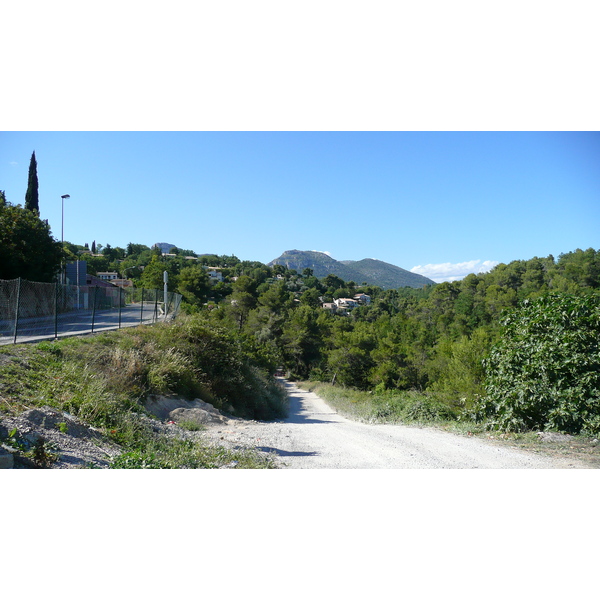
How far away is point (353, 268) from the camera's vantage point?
161m

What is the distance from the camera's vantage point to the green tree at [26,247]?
1802 centimetres

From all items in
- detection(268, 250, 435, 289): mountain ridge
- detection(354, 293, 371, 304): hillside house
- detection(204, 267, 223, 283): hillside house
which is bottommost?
detection(354, 293, 371, 304): hillside house

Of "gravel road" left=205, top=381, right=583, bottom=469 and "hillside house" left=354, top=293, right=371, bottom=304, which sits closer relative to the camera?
"gravel road" left=205, top=381, right=583, bottom=469

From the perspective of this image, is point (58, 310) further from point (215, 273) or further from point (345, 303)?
point (345, 303)

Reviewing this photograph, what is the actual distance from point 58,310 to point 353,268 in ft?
495

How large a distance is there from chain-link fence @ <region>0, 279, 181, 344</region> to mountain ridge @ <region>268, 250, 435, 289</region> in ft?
358

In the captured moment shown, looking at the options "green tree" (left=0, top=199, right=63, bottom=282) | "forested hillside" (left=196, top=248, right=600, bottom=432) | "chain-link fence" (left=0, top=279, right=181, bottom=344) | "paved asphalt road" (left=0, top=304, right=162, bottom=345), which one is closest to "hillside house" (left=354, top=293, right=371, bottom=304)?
"forested hillside" (left=196, top=248, right=600, bottom=432)

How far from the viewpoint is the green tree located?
1802cm

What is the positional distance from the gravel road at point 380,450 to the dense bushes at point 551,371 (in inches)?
40.2

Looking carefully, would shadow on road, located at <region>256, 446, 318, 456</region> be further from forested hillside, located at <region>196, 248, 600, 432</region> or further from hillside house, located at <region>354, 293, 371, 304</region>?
hillside house, located at <region>354, 293, 371, 304</region>

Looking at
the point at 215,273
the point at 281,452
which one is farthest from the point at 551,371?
the point at 215,273

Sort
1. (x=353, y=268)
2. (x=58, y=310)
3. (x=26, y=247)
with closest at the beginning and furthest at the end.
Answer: (x=58, y=310) < (x=26, y=247) < (x=353, y=268)

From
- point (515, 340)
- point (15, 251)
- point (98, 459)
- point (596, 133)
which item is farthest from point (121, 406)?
point (15, 251)
